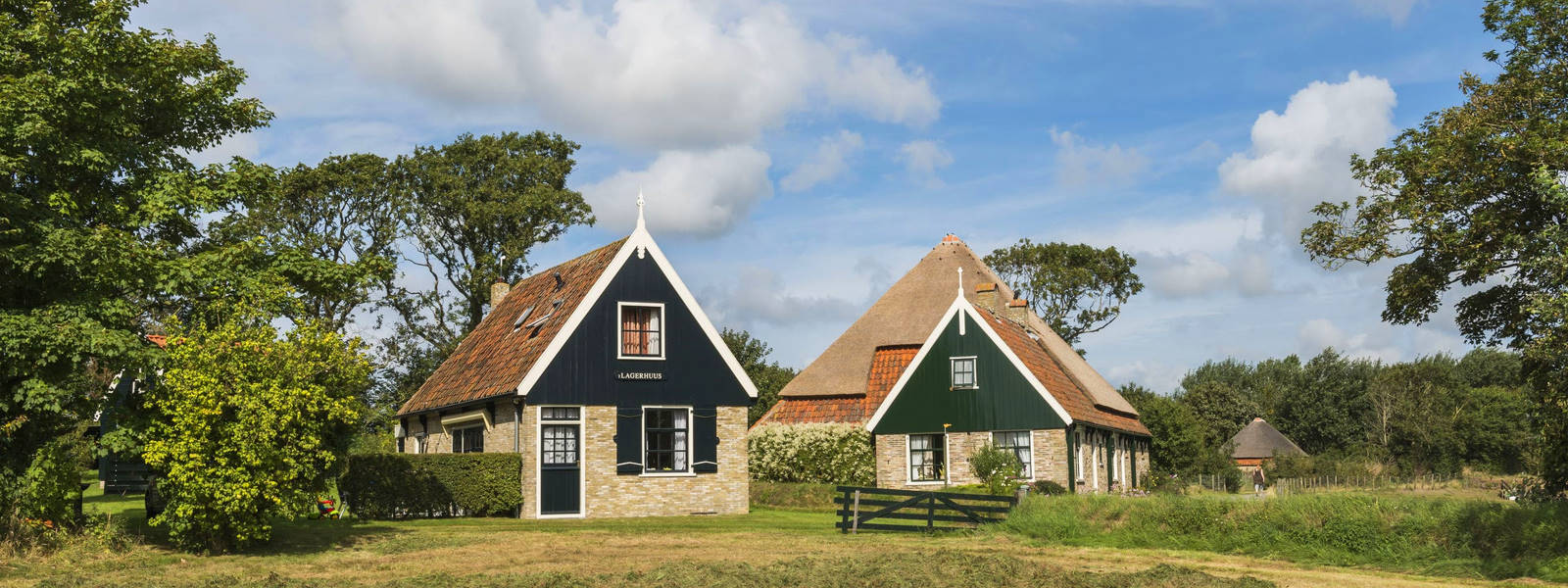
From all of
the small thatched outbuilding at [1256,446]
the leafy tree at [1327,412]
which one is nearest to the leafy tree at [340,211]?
the small thatched outbuilding at [1256,446]

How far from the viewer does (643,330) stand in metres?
29.6

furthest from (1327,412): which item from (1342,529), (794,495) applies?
(1342,529)

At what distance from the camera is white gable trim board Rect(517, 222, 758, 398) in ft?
90.9

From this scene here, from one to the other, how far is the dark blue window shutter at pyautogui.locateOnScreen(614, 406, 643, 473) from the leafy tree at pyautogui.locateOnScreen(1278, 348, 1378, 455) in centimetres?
6941

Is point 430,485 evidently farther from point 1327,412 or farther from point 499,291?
point 1327,412

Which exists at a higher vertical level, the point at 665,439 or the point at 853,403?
the point at 853,403

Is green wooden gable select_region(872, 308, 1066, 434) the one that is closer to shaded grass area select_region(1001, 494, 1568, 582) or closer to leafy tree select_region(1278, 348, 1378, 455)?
shaded grass area select_region(1001, 494, 1568, 582)

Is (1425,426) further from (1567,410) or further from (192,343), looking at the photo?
(192,343)

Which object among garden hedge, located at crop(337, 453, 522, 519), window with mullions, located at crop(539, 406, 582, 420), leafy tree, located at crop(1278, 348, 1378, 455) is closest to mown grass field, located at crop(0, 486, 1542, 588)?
garden hedge, located at crop(337, 453, 522, 519)

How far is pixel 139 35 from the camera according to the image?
20.3 metres

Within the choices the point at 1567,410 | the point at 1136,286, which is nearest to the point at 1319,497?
the point at 1567,410

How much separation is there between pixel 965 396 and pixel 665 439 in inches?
444

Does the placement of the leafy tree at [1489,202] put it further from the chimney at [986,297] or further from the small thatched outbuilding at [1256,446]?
the small thatched outbuilding at [1256,446]

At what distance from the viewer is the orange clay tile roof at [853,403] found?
41.2 metres
